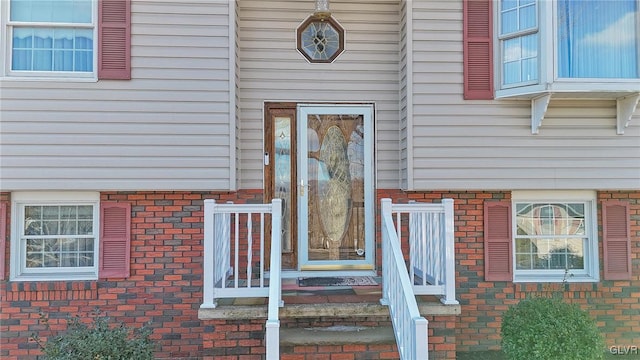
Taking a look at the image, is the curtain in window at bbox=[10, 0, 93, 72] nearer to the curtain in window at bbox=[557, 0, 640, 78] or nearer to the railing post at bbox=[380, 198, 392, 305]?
the railing post at bbox=[380, 198, 392, 305]

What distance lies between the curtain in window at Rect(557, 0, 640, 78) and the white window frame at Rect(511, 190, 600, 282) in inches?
50.9

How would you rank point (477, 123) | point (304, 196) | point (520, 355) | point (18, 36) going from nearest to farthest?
point (520, 355) → point (18, 36) → point (477, 123) → point (304, 196)

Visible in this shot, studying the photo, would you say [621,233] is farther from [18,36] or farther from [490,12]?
[18,36]

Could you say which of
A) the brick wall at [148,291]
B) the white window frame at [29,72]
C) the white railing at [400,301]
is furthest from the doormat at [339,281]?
the white window frame at [29,72]

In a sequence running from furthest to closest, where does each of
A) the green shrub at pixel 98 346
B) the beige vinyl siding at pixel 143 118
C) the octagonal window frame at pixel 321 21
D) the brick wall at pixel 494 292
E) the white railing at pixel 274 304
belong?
the octagonal window frame at pixel 321 21 → the brick wall at pixel 494 292 → the beige vinyl siding at pixel 143 118 → the green shrub at pixel 98 346 → the white railing at pixel 274 304

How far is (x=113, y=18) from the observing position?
4.47m

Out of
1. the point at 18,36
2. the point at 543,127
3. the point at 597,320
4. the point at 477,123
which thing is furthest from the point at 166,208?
the point at 597,320

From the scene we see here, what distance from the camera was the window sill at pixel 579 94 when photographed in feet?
14.4

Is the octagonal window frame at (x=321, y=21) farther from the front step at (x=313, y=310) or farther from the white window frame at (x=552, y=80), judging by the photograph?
the front step at (x=313, y=310)

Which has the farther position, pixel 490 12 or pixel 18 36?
pixel 490 12

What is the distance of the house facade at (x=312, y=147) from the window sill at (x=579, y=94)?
2cm

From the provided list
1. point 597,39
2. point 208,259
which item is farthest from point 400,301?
point 597,39

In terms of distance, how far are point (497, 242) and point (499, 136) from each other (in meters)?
1.14

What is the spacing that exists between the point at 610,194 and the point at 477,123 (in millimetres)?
1736
